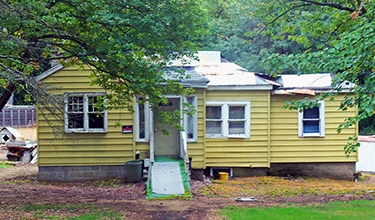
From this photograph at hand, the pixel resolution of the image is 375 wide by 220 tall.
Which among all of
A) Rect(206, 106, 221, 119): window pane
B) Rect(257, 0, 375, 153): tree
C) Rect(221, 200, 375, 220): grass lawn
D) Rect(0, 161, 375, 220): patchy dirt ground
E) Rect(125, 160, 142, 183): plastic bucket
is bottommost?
Rect(0, 161, 375, 220): patchy dirt ground

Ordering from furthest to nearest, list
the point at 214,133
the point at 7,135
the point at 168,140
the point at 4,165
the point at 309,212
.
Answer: the point at 7,135, the point at 4,165, the point at 214,133, the point at 168,140, the point at 309,212

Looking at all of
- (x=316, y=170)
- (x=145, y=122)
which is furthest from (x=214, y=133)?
(x=316, y=170)

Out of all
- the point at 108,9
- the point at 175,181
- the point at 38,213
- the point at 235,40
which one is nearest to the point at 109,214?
the point at 38,213

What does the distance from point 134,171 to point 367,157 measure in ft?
36.7

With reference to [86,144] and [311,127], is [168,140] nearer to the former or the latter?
[86,144]

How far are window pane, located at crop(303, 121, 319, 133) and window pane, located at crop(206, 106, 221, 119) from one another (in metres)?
3.29

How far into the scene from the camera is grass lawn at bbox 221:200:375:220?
27.3 feet

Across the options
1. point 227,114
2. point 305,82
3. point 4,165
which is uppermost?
point 305,82

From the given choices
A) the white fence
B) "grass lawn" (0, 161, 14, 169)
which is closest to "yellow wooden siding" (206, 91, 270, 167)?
the white fence

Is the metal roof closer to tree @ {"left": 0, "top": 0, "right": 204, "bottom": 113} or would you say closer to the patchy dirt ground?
the patchy dirt ground

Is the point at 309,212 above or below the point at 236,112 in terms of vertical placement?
below

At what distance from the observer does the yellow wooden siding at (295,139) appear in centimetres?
1495

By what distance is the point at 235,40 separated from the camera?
27062mm

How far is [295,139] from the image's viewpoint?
1498 cm
